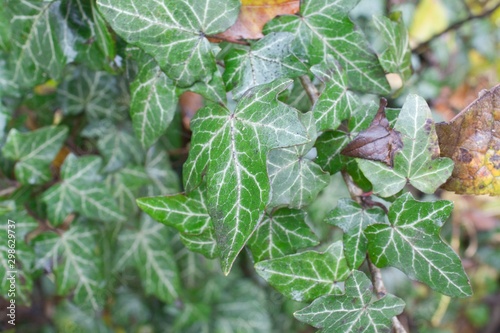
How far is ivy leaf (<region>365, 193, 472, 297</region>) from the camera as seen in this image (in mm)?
571

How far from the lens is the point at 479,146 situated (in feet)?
1.98

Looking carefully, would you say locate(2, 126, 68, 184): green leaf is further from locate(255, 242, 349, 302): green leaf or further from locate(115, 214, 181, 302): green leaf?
locate(255, 242, 349, 302): green leaf

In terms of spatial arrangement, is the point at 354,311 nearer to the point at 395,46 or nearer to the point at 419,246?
the point at 419,246

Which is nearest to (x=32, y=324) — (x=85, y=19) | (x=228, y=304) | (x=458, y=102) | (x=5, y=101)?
(x=228, y=304)

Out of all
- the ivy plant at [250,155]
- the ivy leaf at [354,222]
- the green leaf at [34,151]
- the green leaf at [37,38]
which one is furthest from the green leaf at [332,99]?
the green leaf at [34,151]

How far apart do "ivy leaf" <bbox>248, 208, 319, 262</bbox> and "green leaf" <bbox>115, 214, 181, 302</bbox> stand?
41 cm

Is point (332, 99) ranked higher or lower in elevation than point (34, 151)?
higher

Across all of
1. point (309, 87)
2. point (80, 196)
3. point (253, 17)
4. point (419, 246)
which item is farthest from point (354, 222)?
Result: point (80, 196)

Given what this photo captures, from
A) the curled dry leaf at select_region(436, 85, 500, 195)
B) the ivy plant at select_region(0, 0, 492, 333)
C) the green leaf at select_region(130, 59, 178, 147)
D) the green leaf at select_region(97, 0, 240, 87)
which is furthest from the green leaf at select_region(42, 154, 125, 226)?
the curled dry leaf at select_region(436, 85, 500, 195)

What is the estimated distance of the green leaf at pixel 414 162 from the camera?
0.58m

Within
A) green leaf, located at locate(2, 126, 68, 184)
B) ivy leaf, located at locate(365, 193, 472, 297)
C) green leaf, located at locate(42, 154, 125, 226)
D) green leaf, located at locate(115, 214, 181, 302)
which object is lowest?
green leaf, located at locate(115, 214, 181, 302)

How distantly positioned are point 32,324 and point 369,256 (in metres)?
1.03

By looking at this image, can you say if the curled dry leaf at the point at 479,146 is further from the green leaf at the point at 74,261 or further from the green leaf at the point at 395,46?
the green leaf at the point at 74,261

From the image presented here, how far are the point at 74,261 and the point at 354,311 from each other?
56 centimetres
